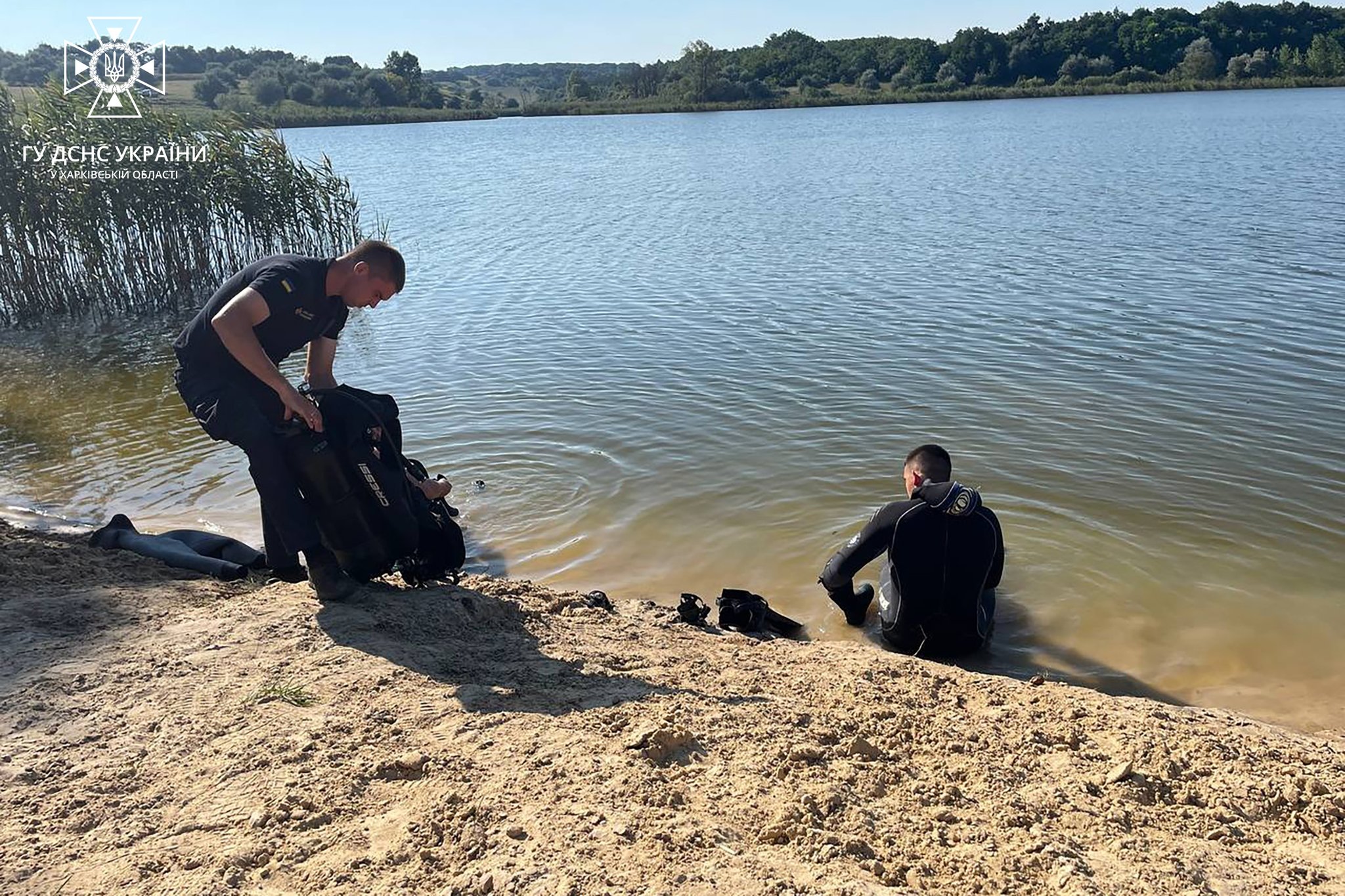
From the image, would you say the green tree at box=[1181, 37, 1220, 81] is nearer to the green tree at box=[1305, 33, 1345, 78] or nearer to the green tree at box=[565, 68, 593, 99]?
the green tree at box=[1305, 33, 1345, 78]

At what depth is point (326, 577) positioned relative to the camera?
15.3 ft

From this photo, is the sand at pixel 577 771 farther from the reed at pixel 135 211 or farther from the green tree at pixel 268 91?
the green tree at pixel 268 91

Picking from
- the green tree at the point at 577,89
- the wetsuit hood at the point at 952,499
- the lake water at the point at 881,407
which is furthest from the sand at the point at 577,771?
the green tree at the point at 577,89

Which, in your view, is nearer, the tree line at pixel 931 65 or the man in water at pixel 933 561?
the man in water at pixel 933 561

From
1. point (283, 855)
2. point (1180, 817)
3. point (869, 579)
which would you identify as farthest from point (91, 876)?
point (869, 579)

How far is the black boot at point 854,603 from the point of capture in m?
5.41

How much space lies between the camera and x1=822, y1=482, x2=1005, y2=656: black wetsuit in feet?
15.6

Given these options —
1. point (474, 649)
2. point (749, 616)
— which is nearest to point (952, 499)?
point (749, 616)

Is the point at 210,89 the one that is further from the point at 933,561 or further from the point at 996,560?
the point at 996,560

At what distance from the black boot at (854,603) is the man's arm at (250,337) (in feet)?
9.91

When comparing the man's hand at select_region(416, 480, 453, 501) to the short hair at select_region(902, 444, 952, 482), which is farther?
the short hair at select_region(902, 444, 952, 482)

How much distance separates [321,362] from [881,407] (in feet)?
19.2

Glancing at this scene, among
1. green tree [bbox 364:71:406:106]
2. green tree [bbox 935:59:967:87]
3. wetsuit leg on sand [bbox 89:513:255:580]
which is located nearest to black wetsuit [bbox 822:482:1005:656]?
wetsuit leg on sand [bbox 89:513:255:580]

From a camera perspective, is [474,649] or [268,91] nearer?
[474,649]
